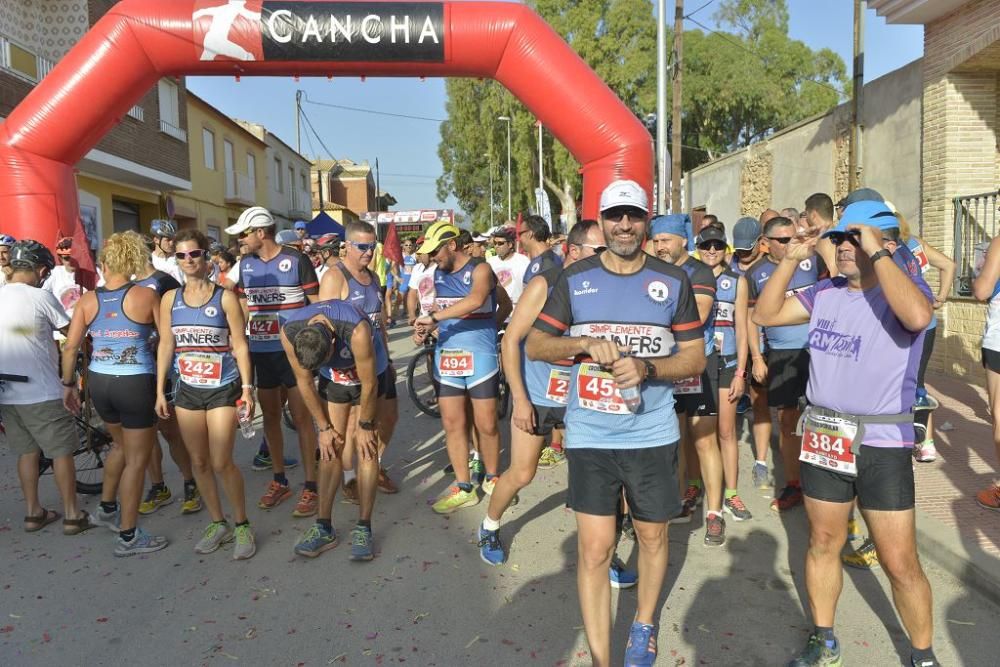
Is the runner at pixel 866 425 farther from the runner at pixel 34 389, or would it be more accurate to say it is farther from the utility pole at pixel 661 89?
the utility pole at pixel 661 89

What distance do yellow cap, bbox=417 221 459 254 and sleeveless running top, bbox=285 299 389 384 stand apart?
901 mm

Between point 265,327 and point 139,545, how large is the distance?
172 centimetres

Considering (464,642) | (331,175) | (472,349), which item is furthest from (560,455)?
(331,175)

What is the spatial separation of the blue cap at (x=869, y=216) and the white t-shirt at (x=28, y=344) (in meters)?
4.61

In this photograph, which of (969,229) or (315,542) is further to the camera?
(969,229)

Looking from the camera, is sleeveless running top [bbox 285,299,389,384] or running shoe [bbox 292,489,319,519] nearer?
sleeveless running top [bbox 285,299,389,384]

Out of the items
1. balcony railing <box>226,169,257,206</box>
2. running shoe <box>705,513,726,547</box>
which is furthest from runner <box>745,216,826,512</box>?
balcony railing <box>226,169,257,206</box>

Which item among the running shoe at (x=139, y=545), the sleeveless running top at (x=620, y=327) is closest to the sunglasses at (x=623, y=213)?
the sleeveless running top at (x=620, y=327)

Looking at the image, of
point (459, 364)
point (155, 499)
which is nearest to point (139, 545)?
point (155, 499)

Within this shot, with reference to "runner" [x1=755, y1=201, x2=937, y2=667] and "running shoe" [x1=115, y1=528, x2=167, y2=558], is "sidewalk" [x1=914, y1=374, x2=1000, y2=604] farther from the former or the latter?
"running shoe" [x1=115, y1=528, x2=167, y2=558]

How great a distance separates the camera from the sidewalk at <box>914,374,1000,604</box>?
363 centimetres

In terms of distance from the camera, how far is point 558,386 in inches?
163

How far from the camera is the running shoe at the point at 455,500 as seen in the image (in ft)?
16.0

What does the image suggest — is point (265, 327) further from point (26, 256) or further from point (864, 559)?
point (864, 559)
